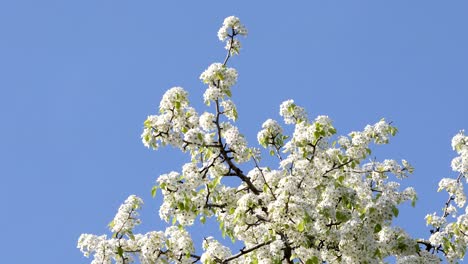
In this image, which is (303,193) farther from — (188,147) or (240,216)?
(188,147)

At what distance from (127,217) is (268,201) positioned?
8.83 feet

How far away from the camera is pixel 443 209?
654 inches

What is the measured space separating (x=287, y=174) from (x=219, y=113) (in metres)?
A: 1.80

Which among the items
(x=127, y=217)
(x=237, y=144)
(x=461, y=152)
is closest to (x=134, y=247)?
(x=127, y=217)

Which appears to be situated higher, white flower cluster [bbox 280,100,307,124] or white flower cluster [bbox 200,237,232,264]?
white flower cluster [bbox 280,100,307,124]

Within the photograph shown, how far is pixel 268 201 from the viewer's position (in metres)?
14.0

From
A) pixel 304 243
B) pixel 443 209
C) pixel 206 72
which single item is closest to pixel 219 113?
pixel 206 72

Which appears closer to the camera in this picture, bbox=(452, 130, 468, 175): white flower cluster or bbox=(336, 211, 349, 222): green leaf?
bbox=(336, 211, 349, 222): green leaf

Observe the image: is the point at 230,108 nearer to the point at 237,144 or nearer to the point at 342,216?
the point at 237,144

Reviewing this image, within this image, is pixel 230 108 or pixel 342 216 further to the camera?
pixel 230 108

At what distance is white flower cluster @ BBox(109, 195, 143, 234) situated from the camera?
563 inches

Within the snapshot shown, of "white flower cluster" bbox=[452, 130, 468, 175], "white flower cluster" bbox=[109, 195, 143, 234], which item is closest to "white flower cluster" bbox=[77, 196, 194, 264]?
"white flower cluster" bbox=[109, 195, 143, 234]

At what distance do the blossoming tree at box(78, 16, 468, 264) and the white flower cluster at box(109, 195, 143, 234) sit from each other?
19 mm

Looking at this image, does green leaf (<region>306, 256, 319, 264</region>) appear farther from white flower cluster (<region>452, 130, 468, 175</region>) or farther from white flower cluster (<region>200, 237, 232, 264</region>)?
white flower cluster (<region>452, 130, 468, 175</region>)
